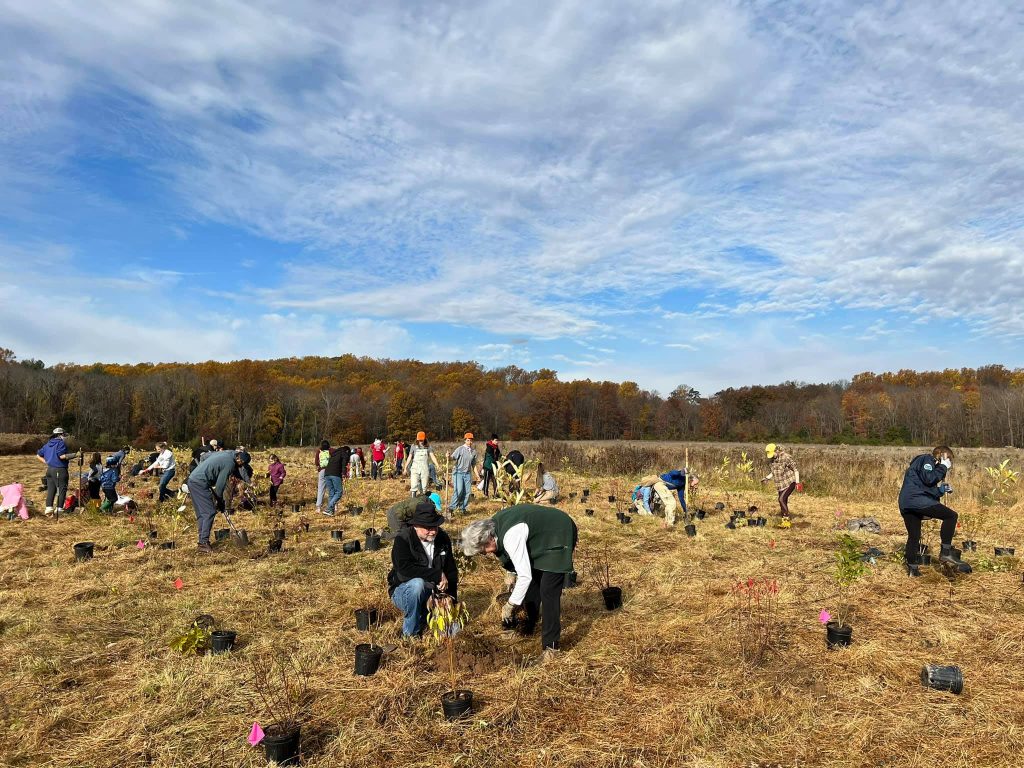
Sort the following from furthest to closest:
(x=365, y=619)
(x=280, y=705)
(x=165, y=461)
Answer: (x=165, y=461) → (x=365, y=619) → (x=280, y=705)

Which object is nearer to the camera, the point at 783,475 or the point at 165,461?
the point at 783,475

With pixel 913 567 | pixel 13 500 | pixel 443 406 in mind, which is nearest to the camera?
pixel 913 567

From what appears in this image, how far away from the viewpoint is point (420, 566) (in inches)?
186

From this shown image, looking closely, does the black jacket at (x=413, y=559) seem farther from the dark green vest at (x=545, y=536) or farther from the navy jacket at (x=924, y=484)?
the navy jacket at (x=924, y=484)

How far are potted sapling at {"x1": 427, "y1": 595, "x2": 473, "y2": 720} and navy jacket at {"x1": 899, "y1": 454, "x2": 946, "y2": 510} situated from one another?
5.07 metres

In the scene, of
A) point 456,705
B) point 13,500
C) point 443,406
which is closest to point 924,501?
point 456,705

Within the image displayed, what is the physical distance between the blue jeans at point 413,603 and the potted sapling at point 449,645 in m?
0.09

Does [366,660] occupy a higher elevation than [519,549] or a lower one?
lower

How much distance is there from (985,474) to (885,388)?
1909 inches

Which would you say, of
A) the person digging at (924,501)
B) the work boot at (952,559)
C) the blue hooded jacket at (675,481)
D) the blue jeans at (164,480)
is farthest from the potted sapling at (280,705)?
the blue jeans at (164,480)

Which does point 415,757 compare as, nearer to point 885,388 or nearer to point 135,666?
point 135,666

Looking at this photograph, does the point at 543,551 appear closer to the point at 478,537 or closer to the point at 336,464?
the point at 478,537

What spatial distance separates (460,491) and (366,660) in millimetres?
6899

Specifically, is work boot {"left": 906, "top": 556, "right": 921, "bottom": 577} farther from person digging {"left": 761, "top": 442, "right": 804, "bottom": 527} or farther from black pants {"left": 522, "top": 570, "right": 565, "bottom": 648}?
black pants {"left": 522, "top": 570, "right": 565, "bottom": 648}
